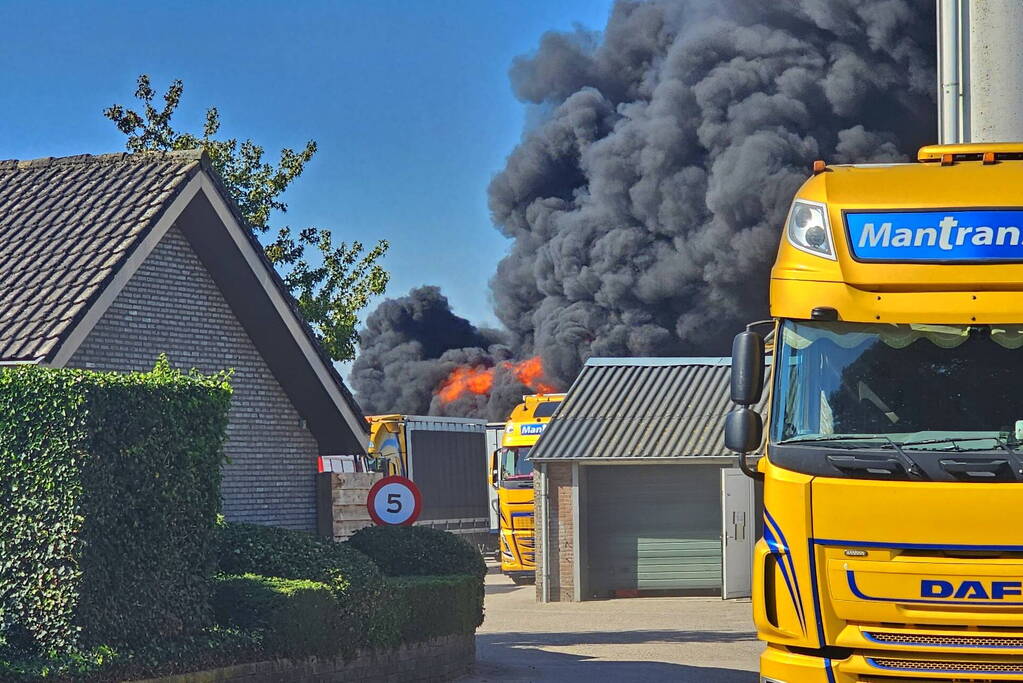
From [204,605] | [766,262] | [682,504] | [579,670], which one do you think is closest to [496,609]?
[682,504]

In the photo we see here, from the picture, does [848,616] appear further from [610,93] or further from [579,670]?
[610,93]

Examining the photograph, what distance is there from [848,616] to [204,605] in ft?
21.1

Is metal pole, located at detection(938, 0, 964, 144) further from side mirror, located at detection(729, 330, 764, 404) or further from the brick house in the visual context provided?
the brick house

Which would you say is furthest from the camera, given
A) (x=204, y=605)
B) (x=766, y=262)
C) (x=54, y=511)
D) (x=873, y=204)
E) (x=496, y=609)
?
(x=766, y=262)

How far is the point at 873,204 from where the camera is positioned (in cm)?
997

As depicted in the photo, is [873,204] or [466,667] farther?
[466,667]

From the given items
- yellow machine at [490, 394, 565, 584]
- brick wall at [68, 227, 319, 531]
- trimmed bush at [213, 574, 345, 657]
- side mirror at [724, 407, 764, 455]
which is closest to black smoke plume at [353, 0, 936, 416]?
yellow machine at [490, 394, 565, 584]

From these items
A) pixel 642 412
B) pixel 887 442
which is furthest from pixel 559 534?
pixel 887 442

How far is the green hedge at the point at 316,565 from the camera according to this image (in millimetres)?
14977

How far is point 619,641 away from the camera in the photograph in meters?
21.6

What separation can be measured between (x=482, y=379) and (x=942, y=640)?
5240 cm

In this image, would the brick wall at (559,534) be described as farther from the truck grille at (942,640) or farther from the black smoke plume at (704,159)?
the black smoke plume at (704,159)

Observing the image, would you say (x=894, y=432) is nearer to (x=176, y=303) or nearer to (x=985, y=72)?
(x=985, y=72)

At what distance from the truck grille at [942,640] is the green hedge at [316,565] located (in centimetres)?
683
